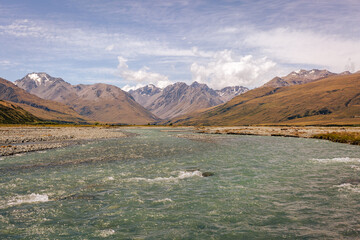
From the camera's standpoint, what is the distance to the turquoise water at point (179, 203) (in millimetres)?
14250

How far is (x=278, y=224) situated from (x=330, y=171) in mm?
18166

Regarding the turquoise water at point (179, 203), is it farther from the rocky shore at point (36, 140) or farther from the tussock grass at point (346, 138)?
the tussock grass at point (346, 138)

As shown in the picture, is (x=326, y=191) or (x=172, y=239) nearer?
(x=172, y=239)

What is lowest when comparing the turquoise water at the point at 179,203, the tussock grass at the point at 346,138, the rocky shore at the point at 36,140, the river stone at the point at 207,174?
the turquoise water at the point at 179,203

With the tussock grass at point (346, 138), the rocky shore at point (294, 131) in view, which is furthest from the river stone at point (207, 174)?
the rocky shore at point (294, 131)

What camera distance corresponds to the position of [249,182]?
24.7 m

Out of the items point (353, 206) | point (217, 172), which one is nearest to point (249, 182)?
point (217, 172)

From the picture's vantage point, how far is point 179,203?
1880cm

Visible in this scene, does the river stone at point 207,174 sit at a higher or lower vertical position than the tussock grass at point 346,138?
lower

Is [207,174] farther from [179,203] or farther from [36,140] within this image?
[36,140]

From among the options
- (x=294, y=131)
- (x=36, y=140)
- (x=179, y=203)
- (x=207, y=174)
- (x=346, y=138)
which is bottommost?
(x=179, y=203)

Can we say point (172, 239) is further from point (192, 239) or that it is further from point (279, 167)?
point (279, 167)

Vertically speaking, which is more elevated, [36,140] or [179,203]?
[36,140]

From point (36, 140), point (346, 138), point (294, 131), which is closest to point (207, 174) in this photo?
point (346, 138)
